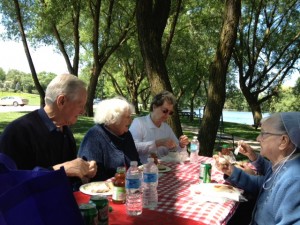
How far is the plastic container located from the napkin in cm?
61

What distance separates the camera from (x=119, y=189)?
2.35 metres

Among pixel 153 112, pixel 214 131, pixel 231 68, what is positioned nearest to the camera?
pixel 153 112

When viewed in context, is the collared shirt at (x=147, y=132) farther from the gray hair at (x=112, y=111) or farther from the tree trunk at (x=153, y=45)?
the tree trunk at (x=153, y=45)

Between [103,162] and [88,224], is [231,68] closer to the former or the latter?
[103,162]

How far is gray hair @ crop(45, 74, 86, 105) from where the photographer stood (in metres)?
2.88

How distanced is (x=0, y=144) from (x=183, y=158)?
7.52 ft

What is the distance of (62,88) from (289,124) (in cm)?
194

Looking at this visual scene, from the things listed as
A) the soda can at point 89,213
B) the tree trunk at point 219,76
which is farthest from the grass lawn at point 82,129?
the soda can at point 89,213

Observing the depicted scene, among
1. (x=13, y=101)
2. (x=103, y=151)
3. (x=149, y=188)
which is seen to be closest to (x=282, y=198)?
(x=149, y=188)

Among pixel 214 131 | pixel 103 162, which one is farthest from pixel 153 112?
pixel 214 131

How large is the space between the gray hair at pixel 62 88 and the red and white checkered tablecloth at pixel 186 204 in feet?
3.92

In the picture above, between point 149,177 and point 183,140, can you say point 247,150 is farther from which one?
point 149,177

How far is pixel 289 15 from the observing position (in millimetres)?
19859

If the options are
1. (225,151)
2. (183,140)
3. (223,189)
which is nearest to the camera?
(223,189)
